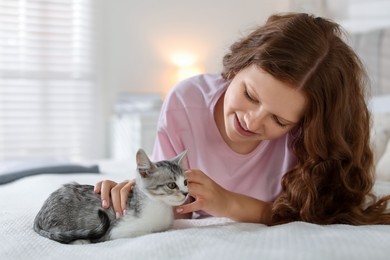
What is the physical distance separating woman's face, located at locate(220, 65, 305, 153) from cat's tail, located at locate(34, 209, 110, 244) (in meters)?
0.43

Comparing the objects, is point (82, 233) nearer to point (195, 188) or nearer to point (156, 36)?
point (195, 188)

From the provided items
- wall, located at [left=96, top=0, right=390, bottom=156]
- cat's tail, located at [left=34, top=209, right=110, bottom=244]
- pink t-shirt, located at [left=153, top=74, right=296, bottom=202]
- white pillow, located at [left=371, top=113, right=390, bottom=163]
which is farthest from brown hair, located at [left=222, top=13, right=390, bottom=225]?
wall, located at [left=96, top=0, right=390, bottom=156]

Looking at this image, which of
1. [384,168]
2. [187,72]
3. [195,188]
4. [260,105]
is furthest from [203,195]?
[187,72]

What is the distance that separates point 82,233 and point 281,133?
22.9 inches

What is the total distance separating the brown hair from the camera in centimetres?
117

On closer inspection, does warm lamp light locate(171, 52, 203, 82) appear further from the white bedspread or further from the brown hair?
the white bedspread

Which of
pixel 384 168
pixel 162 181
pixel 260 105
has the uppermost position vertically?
pixel 260 105

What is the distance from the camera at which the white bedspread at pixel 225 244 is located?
0.80 m

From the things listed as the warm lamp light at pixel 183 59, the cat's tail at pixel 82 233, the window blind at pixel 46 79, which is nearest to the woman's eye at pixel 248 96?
the cat's tail at pixel 82 233

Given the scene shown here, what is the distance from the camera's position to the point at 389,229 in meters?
1.03

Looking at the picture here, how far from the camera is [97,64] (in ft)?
12.1

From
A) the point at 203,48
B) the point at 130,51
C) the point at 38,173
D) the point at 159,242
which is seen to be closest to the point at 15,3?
the point at 130,51

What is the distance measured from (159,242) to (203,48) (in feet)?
10.7

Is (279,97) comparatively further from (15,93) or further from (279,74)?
(15,93)
